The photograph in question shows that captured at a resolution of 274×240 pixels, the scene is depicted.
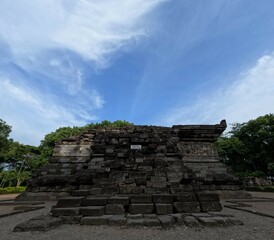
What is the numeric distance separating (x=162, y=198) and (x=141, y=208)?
623mm

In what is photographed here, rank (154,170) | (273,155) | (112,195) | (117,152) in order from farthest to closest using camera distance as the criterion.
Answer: (273,155) < (117,152) < (154,170) < (112,195)

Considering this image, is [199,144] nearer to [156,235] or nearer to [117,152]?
[117,152]

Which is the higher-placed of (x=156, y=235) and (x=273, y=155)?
(x=273, y=155)

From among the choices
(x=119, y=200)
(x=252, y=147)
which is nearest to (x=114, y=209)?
(x=119, y=200)

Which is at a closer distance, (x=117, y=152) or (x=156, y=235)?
(x=156, y=235)

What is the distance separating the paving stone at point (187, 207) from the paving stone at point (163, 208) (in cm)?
13

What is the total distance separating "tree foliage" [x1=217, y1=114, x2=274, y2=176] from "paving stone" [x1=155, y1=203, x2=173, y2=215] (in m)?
28.5

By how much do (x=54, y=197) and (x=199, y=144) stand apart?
28.3 ft

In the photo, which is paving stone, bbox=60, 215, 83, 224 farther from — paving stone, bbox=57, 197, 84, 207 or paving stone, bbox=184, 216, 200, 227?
paving stone, bbox=184, 216, 200, 227

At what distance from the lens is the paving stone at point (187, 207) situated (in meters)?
4.78

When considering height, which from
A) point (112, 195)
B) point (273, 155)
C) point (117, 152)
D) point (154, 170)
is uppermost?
point (273, 155)

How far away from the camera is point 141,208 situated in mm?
4723

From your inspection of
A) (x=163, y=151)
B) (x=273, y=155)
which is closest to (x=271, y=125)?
(x=273, y=155)

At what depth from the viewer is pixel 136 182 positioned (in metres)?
5.81
